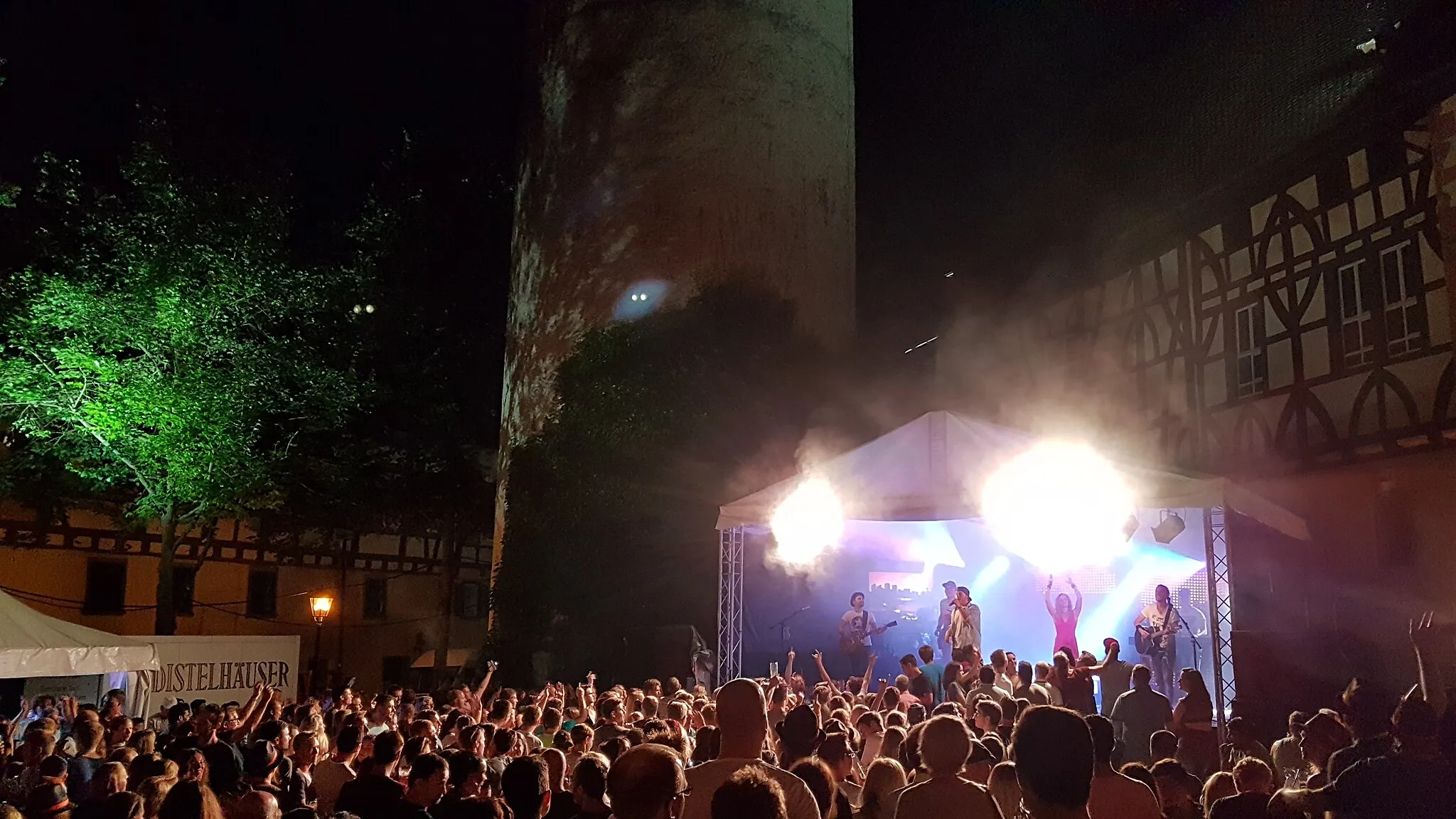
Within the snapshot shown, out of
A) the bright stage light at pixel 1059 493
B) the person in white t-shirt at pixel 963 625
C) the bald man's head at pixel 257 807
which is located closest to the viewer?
the bald man's head at pixel 257 807

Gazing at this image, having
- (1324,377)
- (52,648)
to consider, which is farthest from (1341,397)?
(52,648)

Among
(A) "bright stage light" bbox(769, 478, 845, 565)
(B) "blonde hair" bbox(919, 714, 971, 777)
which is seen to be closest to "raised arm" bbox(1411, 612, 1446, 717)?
(A) "bright stage light" bbox(769, 478, 845, 565)

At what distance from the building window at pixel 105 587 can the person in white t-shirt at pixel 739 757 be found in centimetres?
2758

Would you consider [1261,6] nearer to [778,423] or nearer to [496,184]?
[778,423]

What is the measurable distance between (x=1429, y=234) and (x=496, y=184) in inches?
962

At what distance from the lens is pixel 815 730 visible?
4.88m

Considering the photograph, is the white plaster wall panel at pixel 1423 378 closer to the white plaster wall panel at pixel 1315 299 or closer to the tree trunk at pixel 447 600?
the white plaster wall panel at pixel 1315 299

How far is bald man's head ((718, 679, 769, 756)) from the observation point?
4.11m

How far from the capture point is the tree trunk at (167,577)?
21625mm

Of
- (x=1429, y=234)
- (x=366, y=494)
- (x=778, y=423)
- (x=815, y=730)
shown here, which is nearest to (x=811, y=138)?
(x=778, y=423)

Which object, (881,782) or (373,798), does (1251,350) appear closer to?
(881,782)

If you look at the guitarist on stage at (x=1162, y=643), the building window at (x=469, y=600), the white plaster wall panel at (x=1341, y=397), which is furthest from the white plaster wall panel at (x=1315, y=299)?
the building window at (x=469, y=600)

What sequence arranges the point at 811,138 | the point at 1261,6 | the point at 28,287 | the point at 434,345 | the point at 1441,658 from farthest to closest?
the point at 434,345
the point at 811,138
the point at 28,287
the point at 1261,6
the point at 1441,658

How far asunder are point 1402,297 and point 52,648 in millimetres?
17779
